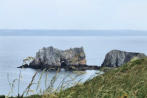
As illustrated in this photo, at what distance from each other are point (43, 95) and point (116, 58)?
16861cm

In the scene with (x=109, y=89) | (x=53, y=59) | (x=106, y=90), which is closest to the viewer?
(x=106, y=90)

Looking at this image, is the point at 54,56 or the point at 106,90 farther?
the point at 54,56

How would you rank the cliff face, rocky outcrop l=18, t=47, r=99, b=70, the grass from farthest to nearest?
1. the cliff face
2. rocky outcrop l=18, t=47, r=99, b=70
3. the grass

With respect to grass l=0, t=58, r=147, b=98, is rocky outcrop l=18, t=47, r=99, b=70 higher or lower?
lower

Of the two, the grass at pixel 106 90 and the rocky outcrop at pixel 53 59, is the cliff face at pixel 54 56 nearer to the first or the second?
the rocky outcrop at pixel 53 59

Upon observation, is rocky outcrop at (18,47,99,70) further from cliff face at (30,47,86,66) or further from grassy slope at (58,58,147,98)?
grassy slope at (58,58,147,98)

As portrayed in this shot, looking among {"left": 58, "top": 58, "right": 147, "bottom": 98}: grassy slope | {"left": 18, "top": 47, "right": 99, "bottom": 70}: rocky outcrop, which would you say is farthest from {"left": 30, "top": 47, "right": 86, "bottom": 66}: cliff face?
{"left": 58, "top": 58, "right": 147, "bottom": 98}: grassy slope

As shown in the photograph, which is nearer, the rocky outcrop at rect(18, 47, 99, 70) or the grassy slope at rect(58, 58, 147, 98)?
the grassy slope at rect(58, 58, 147, 98)

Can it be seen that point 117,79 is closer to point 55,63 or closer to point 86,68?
point 86,68

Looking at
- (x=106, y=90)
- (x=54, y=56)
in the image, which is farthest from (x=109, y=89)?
(x=54, y=56)

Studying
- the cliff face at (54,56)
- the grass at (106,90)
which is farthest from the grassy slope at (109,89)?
the cliff face at (54,56)

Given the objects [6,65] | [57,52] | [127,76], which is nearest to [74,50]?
[57,52]

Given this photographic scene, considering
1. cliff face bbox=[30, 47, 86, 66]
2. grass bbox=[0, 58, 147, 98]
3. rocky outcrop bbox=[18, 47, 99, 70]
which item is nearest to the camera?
grass bbox=[0, 58, 147, 98]

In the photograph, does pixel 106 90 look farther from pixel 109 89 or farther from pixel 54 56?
pixel 54 56
